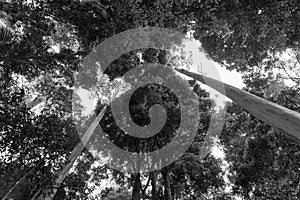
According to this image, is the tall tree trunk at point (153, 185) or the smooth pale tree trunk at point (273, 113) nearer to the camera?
the smooth pale tree trunk at point (273, 113)

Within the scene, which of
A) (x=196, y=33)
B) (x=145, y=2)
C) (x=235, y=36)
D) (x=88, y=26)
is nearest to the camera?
(x=145, y=2)

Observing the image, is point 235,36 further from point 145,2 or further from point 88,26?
point 88,26

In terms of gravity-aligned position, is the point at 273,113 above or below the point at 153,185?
below

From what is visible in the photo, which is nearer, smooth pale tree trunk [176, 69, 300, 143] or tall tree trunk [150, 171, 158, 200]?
smooth pale tree trunk [176, 69, 300, 143]

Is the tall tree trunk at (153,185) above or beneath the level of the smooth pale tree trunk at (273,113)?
above

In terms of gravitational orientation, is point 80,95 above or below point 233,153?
below

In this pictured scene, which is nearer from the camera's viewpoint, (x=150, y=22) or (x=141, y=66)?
(x=150, y=22)

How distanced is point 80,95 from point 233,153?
340 inches

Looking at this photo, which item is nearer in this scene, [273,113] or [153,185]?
[273,113]

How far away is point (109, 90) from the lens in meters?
13.5

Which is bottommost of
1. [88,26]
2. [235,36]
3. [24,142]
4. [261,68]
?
[24,142]

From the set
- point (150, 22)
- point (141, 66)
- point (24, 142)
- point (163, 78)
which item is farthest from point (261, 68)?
point (24, 142)

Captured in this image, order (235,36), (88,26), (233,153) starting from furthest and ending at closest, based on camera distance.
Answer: (233,153), (235,36), (88,26)

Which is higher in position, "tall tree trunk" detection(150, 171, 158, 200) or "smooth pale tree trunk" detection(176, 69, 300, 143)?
"tall tree trunk" detection(150, 171, 158, 200)
